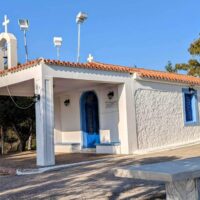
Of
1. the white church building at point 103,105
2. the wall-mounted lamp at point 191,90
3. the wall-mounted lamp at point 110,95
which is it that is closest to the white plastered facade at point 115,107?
the white church building at point 103,105

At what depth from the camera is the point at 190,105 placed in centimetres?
1703

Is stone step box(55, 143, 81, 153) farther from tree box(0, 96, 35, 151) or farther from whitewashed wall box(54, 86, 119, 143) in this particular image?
tree box(0, 96, 35, 151)

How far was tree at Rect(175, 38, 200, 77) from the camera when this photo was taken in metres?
27.5

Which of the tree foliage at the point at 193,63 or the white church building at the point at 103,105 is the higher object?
the tree foliage at the point at 193,63

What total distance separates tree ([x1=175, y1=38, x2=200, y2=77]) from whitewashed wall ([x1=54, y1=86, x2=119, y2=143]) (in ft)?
45.9

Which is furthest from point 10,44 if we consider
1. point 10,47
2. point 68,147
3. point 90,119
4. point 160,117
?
point 160,117

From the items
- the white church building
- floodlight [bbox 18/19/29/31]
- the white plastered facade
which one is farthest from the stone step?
floodlight [bbox 18/19/29/31]

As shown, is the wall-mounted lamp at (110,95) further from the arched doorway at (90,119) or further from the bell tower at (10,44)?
the bell tower at (10,44)

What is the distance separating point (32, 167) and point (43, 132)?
1.07m

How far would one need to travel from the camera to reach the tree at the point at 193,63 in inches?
1081

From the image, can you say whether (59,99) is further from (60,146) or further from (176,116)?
(176,116)

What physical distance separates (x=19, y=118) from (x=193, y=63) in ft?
53.7

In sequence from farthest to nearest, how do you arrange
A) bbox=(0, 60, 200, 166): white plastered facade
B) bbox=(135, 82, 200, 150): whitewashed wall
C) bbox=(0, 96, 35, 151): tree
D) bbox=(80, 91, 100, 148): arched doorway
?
bbox=(0, 96, 35, 151): tree
bbox=(80, 91, 100, 148): arched doorway
bbox=(135, 82, 200, 150): whitewashed wall
bbox=(0, 60, 200, 166): white plastered facade

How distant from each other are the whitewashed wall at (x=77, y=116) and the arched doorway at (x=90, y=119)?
9.4 inches
